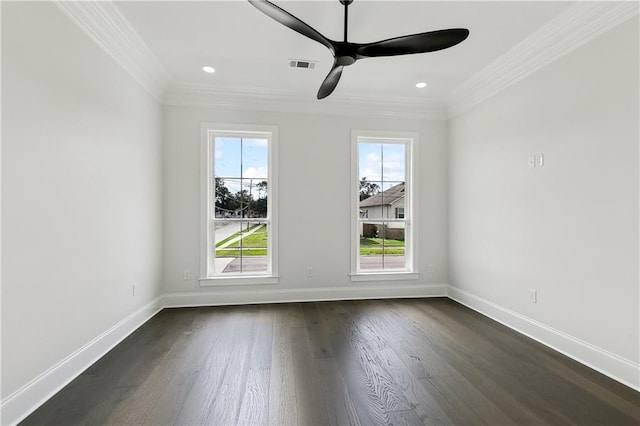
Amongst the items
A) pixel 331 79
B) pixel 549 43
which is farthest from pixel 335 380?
pixel 549 43

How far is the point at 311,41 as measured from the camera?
8.36 ft

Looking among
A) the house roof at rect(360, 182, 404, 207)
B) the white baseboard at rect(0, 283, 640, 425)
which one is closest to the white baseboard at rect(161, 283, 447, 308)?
the white baseboard at rect(0, 283, 640, 425)

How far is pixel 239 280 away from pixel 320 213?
1401mm

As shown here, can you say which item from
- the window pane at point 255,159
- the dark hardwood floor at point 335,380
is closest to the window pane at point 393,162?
the window pane at point 255,159

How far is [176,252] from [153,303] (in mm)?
639

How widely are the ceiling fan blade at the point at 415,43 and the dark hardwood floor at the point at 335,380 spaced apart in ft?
7.66


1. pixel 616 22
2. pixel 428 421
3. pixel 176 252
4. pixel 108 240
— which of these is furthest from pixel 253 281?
pixel 616 22

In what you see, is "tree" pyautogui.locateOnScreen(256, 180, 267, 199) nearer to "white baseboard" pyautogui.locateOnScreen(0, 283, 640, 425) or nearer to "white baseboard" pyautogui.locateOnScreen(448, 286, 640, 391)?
"white baseboard" pyautogui.locateOnScreen(0, 283, 640, 425)

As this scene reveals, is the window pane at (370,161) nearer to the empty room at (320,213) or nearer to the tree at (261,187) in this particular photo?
the empty room at (320,213)

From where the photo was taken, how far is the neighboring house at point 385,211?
4027mm

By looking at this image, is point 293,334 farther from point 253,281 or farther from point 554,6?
point 554,6

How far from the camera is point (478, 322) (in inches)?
120

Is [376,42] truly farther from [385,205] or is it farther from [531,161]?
[385,205]

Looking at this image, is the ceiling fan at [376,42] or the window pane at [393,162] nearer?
the ceiling fan at [376,42]
